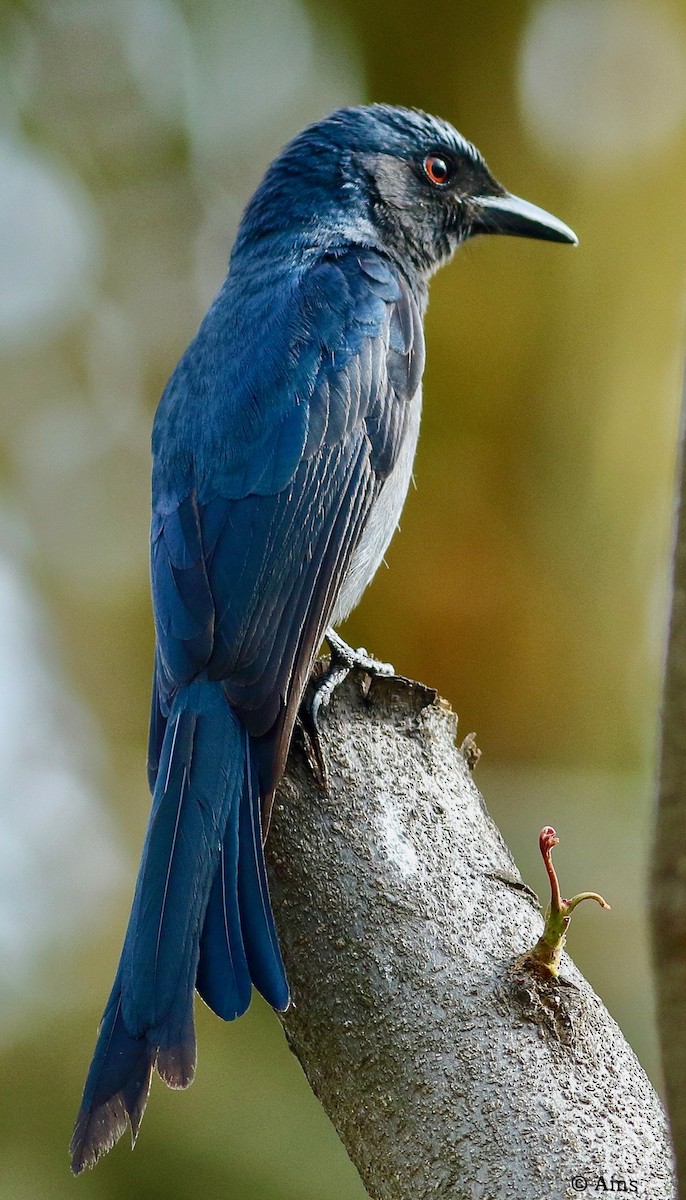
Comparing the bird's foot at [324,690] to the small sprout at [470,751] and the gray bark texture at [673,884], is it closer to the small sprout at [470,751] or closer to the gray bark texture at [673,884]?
the small sprout at [470,751]

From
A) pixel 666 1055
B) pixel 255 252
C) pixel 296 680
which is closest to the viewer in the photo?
pixel 666 1055

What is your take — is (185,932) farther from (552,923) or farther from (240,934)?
(552,923)

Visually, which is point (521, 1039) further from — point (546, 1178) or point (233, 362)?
point (233, 362)

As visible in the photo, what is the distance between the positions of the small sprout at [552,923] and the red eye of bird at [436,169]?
3.11 meters

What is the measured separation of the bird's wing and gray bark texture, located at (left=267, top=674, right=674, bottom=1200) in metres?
0.23

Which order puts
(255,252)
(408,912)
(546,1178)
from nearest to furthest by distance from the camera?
(546,1178)
(408,912)
(255,252)

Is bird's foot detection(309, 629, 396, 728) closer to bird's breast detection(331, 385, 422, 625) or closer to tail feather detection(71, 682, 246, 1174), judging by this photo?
tail feather detection(71, 682, 246, 1174)

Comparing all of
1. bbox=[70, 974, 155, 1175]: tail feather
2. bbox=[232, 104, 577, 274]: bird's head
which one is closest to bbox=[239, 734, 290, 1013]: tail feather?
bbox=[70, 974, 155, 1175]: tail feather

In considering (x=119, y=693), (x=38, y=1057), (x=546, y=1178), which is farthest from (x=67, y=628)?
(x=546, y=1178)

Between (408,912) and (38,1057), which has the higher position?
(408,912)

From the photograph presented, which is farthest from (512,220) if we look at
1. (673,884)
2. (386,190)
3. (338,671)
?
(673,884)

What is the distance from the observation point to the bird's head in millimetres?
4516

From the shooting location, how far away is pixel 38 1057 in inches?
200

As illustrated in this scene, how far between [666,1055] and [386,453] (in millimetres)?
2789
